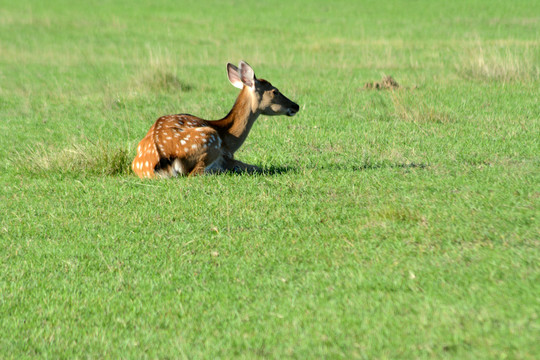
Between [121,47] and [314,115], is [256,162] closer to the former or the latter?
[314,115]

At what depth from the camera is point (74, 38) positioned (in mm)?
30266

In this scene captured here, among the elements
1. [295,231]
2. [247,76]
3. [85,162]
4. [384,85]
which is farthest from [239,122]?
[384,85]

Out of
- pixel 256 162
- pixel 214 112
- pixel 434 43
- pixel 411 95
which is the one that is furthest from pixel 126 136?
pixel 434 43

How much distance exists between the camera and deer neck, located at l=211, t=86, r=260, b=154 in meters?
9.08

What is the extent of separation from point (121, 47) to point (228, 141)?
780 inches

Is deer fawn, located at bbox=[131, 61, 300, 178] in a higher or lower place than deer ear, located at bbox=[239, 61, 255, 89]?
lower

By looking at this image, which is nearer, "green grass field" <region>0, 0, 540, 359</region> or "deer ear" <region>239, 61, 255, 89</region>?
"green grass field" <region>0, 0, 540, 359</region>

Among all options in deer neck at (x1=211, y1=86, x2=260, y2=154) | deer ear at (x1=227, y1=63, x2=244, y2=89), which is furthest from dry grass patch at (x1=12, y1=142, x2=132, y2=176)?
deer ear at (x1=227, y1=63, x2=244, y2=89)

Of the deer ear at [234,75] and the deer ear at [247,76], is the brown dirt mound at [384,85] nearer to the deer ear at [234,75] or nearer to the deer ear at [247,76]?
the deer ear at [234,75]

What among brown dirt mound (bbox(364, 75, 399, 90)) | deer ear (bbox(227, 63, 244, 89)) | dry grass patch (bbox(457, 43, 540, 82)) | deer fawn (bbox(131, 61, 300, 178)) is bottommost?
brown dirt mound (bbox(364, 75, 399, 90))

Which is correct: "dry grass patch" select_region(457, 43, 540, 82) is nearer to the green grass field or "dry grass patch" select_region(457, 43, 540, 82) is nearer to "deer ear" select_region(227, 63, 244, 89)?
the green grass field

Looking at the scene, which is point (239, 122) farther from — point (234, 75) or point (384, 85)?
point (384, 85)

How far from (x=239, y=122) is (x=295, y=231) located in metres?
3.09

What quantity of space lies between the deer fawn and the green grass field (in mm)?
278
